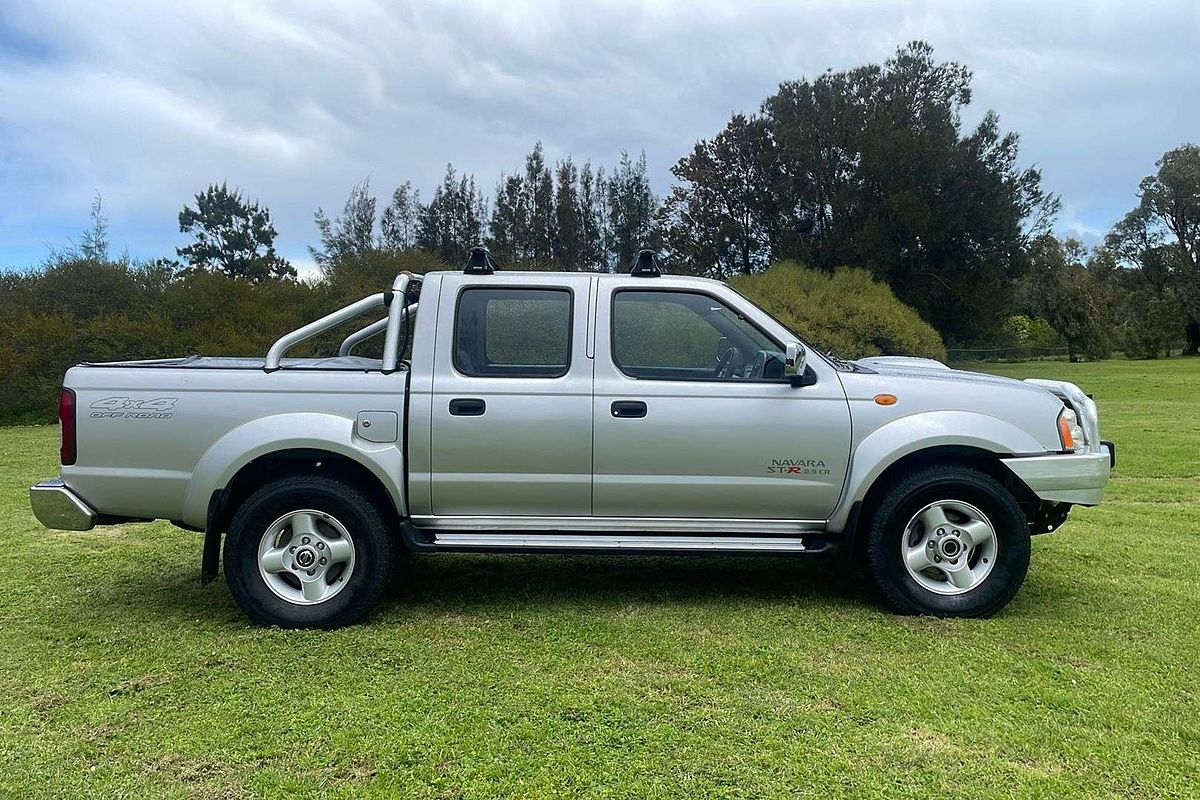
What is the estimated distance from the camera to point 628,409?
4262mm

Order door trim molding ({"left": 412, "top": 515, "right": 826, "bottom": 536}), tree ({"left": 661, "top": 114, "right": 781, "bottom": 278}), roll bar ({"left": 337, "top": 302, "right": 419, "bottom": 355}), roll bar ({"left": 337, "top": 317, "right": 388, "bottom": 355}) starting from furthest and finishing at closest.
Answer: tree ({"left": 661, "top": 114, "right": 781, "bottom": 278})
roll bar ({"left": 337, "top": 317, "right": 388, "bottom": 355})
roll bar ({"left": 337, "top": 302, "right": 419, "bottom": 355})
door trim molding ({"left": 412, "top": 515, "right": 826, "bottom": 536})

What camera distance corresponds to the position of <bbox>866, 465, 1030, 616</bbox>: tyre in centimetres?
427

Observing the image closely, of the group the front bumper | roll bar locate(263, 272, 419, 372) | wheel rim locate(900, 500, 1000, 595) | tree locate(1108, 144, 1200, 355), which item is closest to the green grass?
wheel rim locate(900, 500, 1000, 595)

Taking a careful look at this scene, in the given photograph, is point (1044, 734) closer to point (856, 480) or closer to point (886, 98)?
point (856, 480)

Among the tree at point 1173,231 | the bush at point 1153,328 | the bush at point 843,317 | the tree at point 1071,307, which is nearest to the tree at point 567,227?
the bush at point 843,317

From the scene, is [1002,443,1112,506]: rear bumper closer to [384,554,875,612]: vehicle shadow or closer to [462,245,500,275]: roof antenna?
[384,554,875,612]: vehicle shadow

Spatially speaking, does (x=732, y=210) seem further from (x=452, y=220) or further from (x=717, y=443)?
(x=717, y=443)

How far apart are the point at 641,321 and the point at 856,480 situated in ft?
4.70

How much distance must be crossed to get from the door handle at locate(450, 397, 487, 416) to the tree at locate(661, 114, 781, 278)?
31.8 metres

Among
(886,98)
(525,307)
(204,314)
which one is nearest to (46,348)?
(204,314)

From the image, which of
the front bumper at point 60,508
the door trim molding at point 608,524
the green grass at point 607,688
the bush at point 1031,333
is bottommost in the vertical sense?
the green grass at point 607,688

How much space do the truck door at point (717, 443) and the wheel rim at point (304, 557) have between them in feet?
4.47

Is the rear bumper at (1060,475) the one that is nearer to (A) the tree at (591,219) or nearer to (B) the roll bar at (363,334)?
(B) the roll bar at (363,334)

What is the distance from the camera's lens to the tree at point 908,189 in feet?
105
